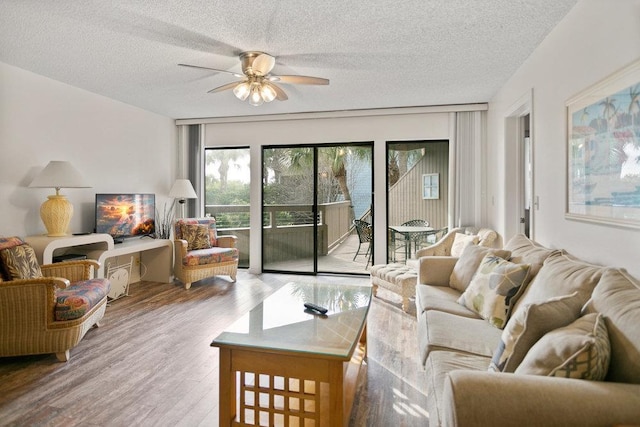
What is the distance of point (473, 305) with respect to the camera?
2.40m

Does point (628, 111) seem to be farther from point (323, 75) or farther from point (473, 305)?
point (323, 75)

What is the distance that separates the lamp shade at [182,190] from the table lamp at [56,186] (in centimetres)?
169

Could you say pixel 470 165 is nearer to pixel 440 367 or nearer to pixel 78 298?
pixel 440 367

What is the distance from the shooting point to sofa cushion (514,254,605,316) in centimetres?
163

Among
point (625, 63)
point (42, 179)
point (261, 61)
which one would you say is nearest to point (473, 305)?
point (625, 63)

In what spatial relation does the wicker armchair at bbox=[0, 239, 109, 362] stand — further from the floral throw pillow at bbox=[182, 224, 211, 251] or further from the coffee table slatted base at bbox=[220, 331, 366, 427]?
the floral throw pillow at bbox=[182, 224, 211, 251]

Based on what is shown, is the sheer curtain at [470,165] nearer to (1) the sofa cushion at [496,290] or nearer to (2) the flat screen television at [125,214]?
(1) the sofa cushion at [496,290]

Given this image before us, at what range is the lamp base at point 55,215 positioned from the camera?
3.53m

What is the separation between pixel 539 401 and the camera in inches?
42.6

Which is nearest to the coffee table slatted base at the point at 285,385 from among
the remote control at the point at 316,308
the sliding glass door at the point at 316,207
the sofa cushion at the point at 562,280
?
the remote control at the point at 316,308

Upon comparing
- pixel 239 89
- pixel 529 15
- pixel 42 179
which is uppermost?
pixel 529 15

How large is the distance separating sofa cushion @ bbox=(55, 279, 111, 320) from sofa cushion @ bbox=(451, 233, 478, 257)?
3591mm

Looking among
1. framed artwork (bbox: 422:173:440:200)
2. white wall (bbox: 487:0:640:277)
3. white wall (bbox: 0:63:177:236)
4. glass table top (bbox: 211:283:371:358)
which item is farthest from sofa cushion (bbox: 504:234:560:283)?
white wall (bbox: 0:63:177:236)

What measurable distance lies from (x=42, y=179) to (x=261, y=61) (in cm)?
243
